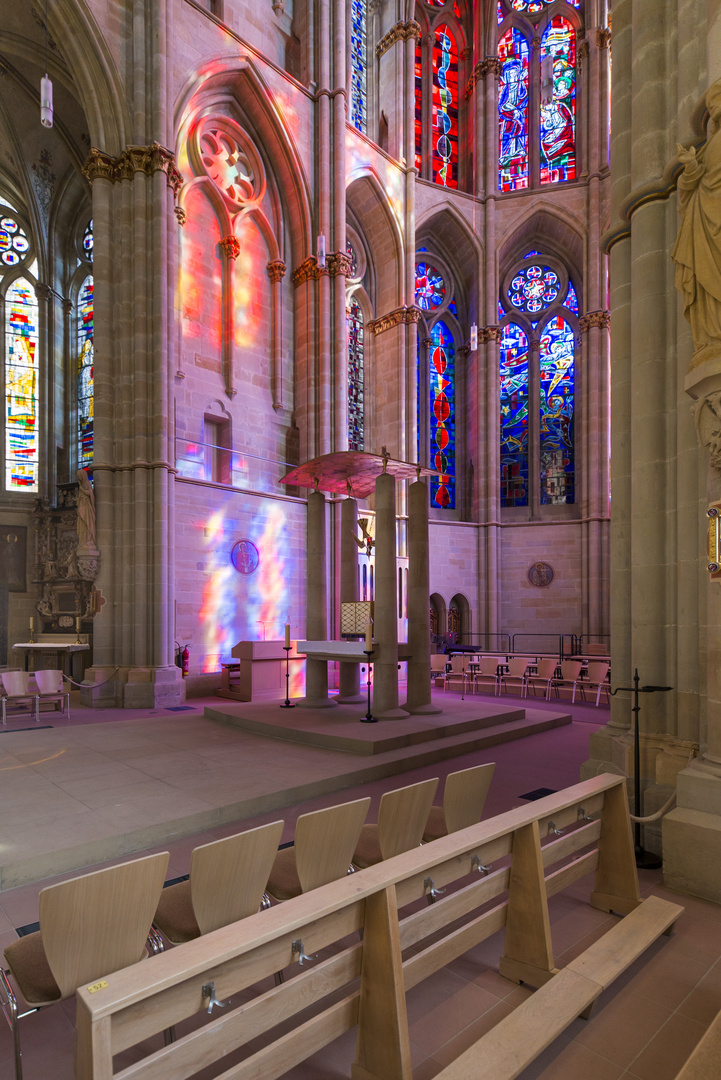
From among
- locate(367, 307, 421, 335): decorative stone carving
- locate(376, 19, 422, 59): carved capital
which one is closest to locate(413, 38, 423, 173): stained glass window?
locate(376, 19, 422, 59): carved capital

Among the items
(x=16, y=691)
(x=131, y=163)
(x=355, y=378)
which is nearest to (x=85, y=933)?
(x=16, y=691)

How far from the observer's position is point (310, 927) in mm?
2555

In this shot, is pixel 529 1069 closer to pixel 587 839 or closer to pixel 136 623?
pixel 587 839

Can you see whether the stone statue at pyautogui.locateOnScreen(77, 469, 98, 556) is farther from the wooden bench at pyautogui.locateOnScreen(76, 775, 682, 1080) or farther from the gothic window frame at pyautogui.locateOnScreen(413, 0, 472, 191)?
the gothic window frame at pyautogui.locateOnScreen(413, 0, 472, 191)

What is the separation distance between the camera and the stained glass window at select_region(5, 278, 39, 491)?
1903cm

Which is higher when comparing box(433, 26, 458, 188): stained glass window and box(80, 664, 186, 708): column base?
box(433, 26, 458, 188): stained glass window

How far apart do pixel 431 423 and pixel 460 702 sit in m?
12.6

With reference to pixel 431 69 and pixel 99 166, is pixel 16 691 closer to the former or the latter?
pixel 99 166

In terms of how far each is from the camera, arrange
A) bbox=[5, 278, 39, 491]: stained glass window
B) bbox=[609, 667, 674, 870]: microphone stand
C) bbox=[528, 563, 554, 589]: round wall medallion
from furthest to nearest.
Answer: bbox=[528, 563, 554, 589]: round wall medallion
bbox=[5, 278, 39, 491]: stained glass window
bbox=[609, 667, 674, 870]: microphone stand

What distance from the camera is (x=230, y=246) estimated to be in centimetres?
1611

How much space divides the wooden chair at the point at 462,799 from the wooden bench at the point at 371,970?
2.02ft

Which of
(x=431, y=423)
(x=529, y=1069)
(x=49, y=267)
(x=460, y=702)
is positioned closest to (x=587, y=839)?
(x=529, y=1069)

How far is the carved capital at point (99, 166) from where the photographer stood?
43.1ft

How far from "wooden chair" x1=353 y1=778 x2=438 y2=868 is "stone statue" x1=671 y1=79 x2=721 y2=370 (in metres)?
3.52
